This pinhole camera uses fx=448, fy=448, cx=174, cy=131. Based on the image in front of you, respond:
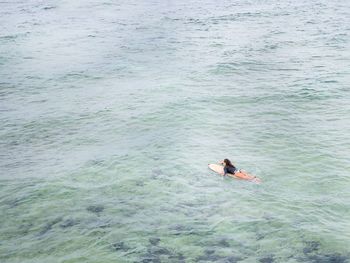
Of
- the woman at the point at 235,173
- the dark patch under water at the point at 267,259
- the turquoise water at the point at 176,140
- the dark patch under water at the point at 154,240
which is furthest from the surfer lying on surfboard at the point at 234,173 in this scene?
the dark patch under water at the point at 154,240

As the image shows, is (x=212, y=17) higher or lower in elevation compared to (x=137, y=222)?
higher

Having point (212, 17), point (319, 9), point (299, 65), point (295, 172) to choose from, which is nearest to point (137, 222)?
point (295, 172)

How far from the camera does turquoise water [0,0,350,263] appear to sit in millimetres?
21875

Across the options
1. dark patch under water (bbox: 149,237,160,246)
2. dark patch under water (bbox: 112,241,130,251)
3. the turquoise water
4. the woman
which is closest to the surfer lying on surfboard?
the woman

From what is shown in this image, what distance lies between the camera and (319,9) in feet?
223

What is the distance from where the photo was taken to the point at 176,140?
32.9 meters

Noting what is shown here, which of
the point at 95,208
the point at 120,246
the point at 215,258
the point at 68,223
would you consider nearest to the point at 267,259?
the point at 215,258

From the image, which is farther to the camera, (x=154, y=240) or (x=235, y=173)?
(x=235, y=173)

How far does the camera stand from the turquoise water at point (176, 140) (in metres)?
21.9

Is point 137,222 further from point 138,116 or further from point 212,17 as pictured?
point 212,17

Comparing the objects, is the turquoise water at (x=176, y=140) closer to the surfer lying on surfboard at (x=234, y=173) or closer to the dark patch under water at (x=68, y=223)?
the dark patch under water at (x=68, y=223)

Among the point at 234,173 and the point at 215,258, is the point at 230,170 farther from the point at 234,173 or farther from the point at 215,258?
the point at 215,258

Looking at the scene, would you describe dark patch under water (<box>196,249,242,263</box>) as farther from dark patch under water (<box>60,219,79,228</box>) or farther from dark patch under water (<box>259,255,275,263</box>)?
dark patch under water (<box>60,219,79,228</box>)

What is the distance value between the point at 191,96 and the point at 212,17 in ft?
97.7
